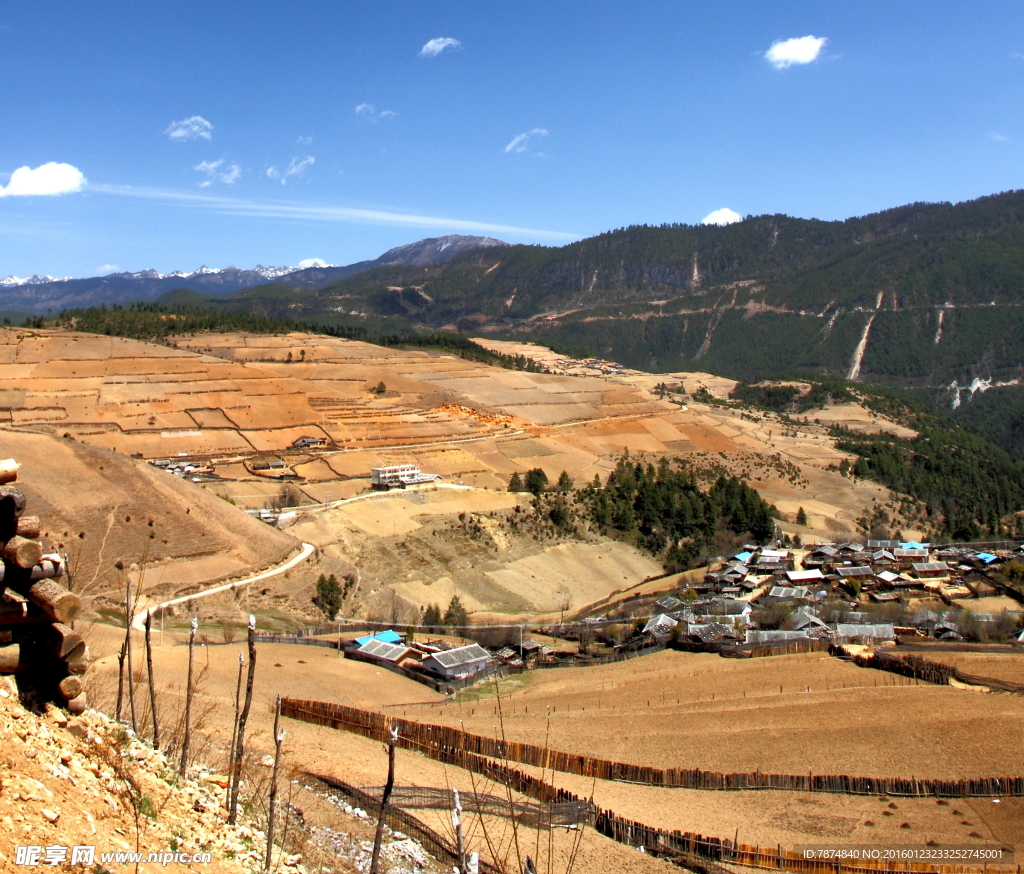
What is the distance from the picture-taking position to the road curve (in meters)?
38.3

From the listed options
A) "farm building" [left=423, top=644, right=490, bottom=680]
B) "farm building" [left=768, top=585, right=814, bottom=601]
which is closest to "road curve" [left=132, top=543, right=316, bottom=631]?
"farm building" [left=423, top=644, right=490, bottom=680]

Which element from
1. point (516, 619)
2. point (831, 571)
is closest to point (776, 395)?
point (831, 571)

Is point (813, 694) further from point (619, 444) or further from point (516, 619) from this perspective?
point (619, 444)

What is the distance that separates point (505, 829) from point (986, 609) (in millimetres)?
43206

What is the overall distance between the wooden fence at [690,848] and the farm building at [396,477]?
54.4 m

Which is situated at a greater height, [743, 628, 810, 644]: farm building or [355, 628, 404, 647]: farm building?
[743, 628, 810, 644]: farm building

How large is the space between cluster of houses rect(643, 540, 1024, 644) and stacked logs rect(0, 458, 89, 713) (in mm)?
32444

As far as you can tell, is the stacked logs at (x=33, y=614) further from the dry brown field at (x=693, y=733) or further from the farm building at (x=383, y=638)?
the farm building at (x=383, y=638)

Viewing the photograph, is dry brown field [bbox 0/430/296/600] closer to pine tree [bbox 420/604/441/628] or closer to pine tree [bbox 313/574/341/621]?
pine tree [bbox 313/574/341/621]

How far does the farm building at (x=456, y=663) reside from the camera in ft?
120

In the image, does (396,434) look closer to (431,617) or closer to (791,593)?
(431,617)

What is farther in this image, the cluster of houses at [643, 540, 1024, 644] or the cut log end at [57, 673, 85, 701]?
the cluster of houses at [643, 540, 1024, 644]

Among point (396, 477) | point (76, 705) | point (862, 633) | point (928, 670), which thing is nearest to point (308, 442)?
point (396, 477)

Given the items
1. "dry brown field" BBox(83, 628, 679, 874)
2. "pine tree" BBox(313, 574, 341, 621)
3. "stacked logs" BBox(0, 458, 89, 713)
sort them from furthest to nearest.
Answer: "pine tree" BBox(313, 574, 341, 621), "dry brown field" BBox(83, 628, 679, 874), "stacked logs" BBox(0, 458, 89, 713)
